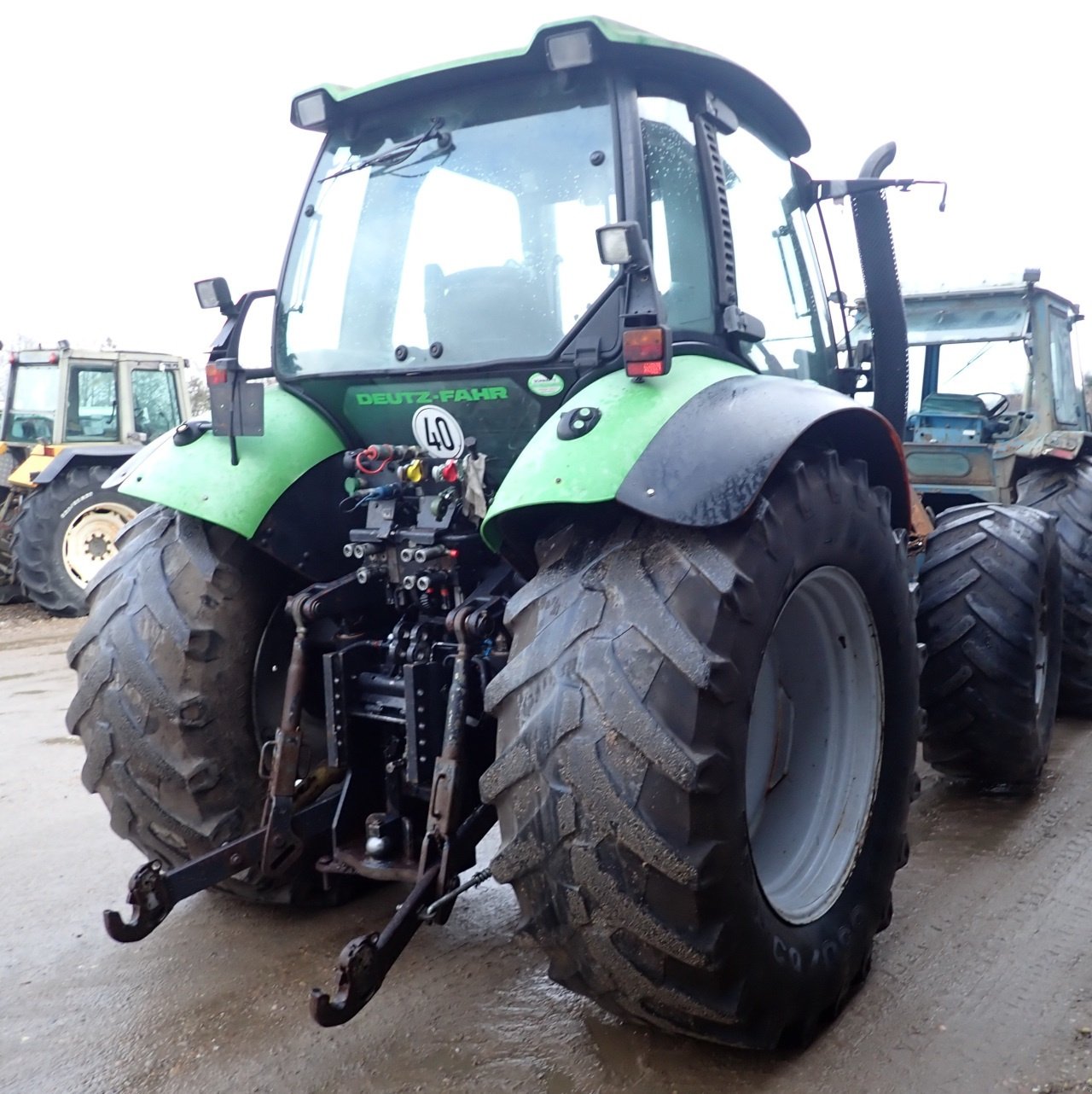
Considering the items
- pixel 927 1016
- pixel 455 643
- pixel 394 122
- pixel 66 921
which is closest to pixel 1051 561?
pixel 927 1016

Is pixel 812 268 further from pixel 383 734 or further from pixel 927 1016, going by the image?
pixel 927 1016

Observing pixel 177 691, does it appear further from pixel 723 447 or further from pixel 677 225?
pixel 677 225

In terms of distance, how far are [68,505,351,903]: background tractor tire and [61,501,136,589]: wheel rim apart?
7288 millimetres

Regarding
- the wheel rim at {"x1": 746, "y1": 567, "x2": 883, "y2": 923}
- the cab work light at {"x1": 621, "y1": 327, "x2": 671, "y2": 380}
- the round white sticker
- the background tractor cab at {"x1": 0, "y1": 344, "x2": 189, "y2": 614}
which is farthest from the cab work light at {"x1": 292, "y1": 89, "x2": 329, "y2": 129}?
the background tractor cab at {"x1": 0, "y1": 344, "x2": 189, "y2": 614}

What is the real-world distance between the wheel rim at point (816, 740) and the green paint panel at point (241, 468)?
132 centimetres

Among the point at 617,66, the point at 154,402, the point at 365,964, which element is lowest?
the point at 365,964

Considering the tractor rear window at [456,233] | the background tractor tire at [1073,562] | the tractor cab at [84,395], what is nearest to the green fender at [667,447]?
the tractor rear window at [456,233]

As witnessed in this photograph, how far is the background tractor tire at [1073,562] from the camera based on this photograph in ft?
16.9

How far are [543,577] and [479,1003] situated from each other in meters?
1.18

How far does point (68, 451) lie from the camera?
386 inches

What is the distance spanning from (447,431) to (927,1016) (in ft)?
6.03

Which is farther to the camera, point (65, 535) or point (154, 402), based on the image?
point (154, 402)

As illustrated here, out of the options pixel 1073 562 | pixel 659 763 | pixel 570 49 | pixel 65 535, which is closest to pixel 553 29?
pixel 570 49

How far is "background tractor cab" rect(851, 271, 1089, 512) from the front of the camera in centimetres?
567
